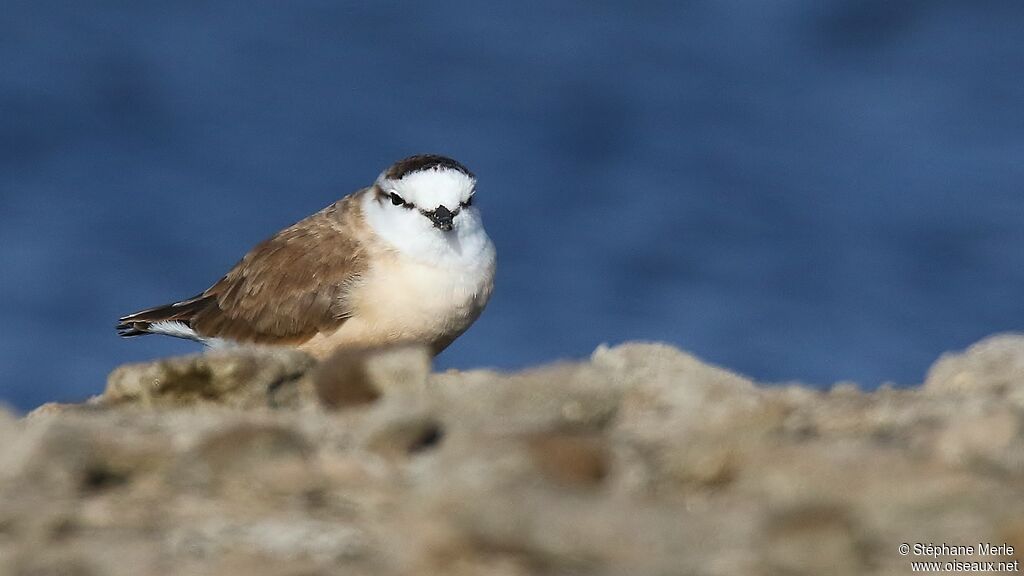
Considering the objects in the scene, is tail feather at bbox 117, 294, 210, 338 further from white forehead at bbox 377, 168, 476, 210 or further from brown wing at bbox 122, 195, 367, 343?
white forehead at bbox 377, 168, 476, 210

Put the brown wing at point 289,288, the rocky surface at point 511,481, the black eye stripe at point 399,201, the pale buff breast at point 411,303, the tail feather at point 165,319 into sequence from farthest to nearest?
the tail feather at point 165,319
the brown wing at point 289,288
the black eye stripe at point 399,201
the pale buff breast at point 411,303
the rocky surface at point 511,481

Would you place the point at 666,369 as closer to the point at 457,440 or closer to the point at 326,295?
the point at 457,440

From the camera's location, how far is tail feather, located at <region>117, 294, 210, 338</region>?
11227mm

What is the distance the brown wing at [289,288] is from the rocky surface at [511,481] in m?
3.49

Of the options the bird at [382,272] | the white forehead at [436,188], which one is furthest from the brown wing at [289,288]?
the white forehead at [436,188]

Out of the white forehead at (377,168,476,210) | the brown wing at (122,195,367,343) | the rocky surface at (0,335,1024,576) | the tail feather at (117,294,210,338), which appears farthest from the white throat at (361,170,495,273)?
the rocky surface at (0,335,1024,576)

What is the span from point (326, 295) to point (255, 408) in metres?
3.41

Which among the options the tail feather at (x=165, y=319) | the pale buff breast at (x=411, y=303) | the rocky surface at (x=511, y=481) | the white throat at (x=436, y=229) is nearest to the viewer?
the rocky surface at (x=511, y=481)

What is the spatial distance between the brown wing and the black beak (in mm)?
570

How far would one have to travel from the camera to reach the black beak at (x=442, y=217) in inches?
377

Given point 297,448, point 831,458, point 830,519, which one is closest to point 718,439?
point 831,458

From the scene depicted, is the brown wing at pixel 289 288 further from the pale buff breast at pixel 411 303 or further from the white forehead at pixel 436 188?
the white forehead at pixel 436 188

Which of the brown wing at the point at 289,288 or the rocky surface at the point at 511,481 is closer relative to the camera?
the rocky surface at the point at 511,481

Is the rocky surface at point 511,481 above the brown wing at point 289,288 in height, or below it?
below
